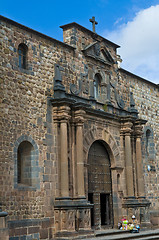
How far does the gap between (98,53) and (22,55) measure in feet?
17.7

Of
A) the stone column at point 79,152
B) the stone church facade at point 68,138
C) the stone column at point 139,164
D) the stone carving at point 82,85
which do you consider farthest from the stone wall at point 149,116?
the stone column at point 79,152

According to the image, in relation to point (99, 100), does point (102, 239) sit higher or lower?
lower

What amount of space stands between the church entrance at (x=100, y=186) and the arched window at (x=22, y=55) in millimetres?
5652

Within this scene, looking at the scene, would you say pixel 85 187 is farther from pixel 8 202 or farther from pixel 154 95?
pixel 154 95

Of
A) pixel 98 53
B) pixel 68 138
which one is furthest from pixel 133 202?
pixel 98 53

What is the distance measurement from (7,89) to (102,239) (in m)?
7.04

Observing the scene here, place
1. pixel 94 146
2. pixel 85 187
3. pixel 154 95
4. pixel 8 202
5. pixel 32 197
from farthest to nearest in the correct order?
pixel 154 95, pixel 94 146, pixel 85 187, pixel 32 197, pixel 8 202

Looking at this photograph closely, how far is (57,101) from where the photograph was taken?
57.4 ft

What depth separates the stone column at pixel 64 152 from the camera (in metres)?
17.0

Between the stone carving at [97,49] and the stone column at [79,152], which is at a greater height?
the stone carving at [97,49]

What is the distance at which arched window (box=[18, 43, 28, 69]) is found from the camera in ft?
54.5

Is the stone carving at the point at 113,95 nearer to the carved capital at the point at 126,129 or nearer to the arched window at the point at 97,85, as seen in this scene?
the arched window at the point at 97,85

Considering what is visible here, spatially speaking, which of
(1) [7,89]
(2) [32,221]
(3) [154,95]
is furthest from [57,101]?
(3) [154,95]

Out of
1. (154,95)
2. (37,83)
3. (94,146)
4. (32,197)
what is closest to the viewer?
(32,197)
